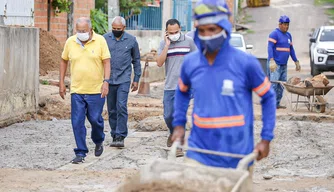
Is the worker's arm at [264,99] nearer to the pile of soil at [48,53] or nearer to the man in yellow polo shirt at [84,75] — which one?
the man in yellow polo shirt at [84,75]

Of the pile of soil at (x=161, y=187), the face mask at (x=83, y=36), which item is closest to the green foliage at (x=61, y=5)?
the face mask at (x=83, y=36)

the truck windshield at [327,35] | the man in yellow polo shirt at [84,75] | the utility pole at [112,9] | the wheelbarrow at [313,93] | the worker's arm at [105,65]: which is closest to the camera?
the man in yellow polo shirt at [84,75]

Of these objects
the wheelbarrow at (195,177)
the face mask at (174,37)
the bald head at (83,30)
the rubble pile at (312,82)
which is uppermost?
the bald head at (83,30)

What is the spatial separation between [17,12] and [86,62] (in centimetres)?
618

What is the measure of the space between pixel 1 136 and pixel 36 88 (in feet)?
9.21

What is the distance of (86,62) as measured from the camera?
1105 cm

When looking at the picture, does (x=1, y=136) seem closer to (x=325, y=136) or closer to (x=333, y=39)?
(x=325, y=136)

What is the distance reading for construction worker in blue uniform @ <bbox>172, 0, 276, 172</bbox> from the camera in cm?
584

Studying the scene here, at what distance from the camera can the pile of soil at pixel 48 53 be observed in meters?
21.7

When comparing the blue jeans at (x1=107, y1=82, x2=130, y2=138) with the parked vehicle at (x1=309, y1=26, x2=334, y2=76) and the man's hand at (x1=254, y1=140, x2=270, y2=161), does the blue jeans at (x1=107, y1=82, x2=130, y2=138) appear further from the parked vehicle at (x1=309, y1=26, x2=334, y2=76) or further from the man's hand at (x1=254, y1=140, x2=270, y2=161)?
the parked vehicle at (x1=309, y1=26, x2=334, y2=76)

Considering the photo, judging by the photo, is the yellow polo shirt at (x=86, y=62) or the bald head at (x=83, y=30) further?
the yellow polo shirt at (x=86, y=62)

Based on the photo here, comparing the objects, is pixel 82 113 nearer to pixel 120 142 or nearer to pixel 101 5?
pixel 120 142

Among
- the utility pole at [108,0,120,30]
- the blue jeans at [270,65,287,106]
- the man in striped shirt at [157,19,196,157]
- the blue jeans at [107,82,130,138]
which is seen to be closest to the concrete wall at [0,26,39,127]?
the blue jeans at [107,82,130,138]

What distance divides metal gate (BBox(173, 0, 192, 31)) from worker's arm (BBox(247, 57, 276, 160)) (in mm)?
30264
